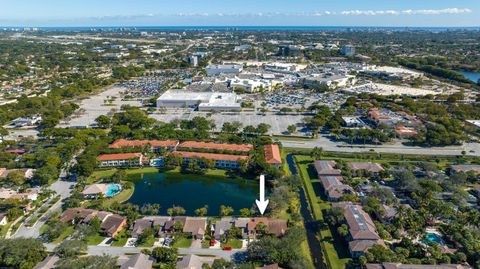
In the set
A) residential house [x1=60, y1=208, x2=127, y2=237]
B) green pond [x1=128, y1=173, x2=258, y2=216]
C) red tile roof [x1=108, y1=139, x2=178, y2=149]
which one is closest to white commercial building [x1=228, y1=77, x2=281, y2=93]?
red tile roof [x1=108, y1=139, x2=178, y2=149]

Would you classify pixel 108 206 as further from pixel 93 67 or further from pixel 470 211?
pixel 93 67

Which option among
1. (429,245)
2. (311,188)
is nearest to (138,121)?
(311,188)

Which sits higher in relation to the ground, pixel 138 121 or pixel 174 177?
pixel 138 121

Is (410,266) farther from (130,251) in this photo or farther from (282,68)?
(282,68)

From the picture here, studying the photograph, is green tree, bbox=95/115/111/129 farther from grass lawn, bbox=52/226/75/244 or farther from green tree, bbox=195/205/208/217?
green tree, bbox=195/205/208/217

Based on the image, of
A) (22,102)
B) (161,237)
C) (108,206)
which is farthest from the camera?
(22,102)
